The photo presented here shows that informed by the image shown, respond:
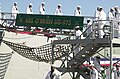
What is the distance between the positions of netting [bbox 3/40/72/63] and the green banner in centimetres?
215

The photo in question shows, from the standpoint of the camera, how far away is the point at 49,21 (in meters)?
17.4

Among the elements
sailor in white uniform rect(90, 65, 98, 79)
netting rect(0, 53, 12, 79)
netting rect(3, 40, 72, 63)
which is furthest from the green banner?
sailor in white uniform rect(90, 65, 98, 79)

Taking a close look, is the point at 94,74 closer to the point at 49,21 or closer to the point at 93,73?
the point at 93,73

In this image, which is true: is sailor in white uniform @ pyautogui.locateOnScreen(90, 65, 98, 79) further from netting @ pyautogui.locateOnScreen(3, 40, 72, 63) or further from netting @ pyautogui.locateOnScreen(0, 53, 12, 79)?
netting @ pyautogui.locateOnScreen(0, 53, 12, 79)

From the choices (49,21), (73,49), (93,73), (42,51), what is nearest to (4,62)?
(42,51)

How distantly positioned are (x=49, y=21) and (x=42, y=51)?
246 cm

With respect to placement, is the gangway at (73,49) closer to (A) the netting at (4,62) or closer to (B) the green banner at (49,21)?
(A) the netting at (4,62)

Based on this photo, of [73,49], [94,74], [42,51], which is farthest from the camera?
[42,51]

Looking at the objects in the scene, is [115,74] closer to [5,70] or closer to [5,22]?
[5,70]

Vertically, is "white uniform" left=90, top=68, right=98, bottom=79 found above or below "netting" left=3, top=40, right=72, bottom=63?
below

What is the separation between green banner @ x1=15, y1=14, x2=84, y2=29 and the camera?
672 inches

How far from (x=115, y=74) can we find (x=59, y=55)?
269cm

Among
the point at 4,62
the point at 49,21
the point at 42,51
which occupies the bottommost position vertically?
the point at 4,62

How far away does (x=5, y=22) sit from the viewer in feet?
58.4
